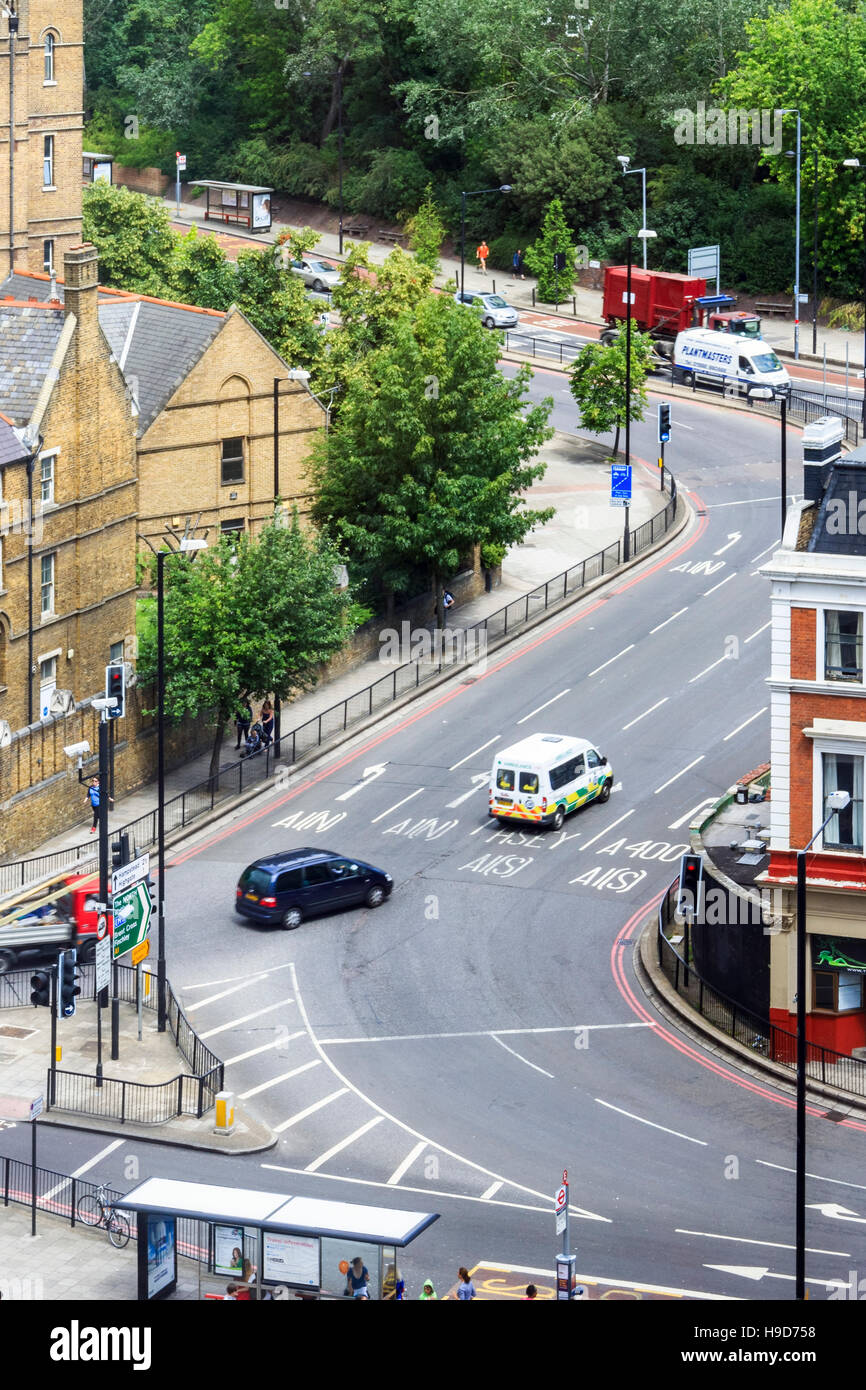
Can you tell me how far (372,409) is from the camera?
243ft

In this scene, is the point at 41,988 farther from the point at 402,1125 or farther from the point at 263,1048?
the point at 402,1125

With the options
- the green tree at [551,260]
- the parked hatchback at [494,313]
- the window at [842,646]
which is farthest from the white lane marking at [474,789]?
the green tree at [551,260]

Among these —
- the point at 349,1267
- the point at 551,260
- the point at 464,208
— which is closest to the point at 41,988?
the point at 349,1267

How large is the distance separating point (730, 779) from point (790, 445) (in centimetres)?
3091

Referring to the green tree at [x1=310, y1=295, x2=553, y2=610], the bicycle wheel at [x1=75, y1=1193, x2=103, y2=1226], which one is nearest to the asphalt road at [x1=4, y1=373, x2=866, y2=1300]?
the bicycle wheel at [x1=75, y1=1193, x2=103, y2=1226]

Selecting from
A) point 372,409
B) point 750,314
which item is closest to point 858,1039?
point 372,409

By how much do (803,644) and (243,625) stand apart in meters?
19.7

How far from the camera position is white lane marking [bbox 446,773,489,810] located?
213 feet

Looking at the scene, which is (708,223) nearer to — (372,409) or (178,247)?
(178,247)

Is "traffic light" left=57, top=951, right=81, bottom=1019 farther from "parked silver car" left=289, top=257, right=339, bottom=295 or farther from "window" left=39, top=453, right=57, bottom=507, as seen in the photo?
"parked silver car" left=289, top=257, right=339, bottom=295

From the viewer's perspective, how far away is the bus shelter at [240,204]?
126m

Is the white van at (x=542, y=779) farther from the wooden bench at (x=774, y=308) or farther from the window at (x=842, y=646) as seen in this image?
the wooden bench at (x=774, y=308)

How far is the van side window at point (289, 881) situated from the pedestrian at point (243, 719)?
992 centimetres

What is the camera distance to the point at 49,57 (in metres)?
91.6
